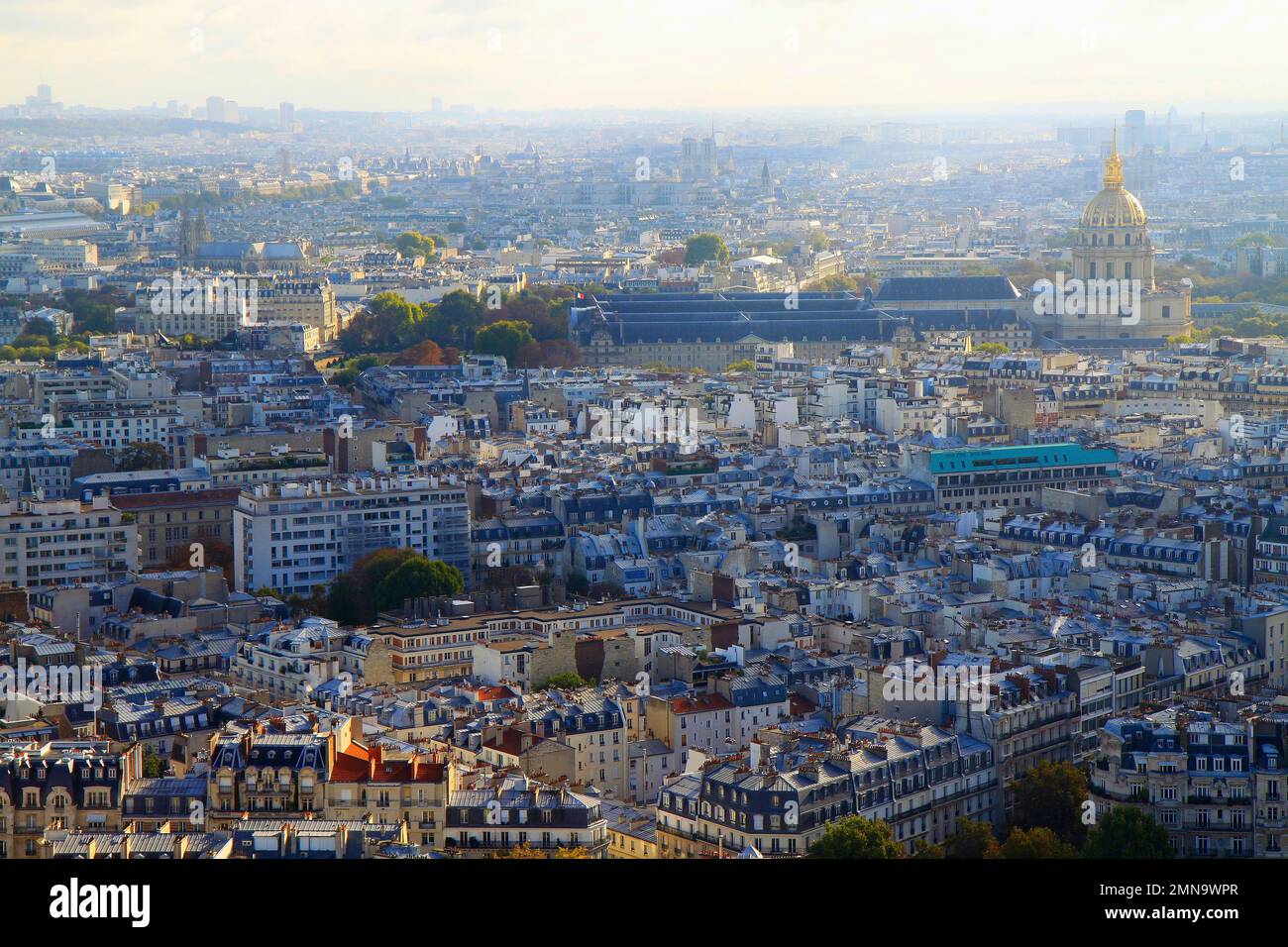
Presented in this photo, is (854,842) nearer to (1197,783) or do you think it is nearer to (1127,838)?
(1127,838)

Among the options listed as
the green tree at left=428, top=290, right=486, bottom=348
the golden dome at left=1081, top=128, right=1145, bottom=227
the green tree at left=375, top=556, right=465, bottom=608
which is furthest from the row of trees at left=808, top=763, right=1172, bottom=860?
the golden dome at left=1081, top=128, right=1145, bottom=227

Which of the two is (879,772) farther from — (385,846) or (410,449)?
(410,449)
